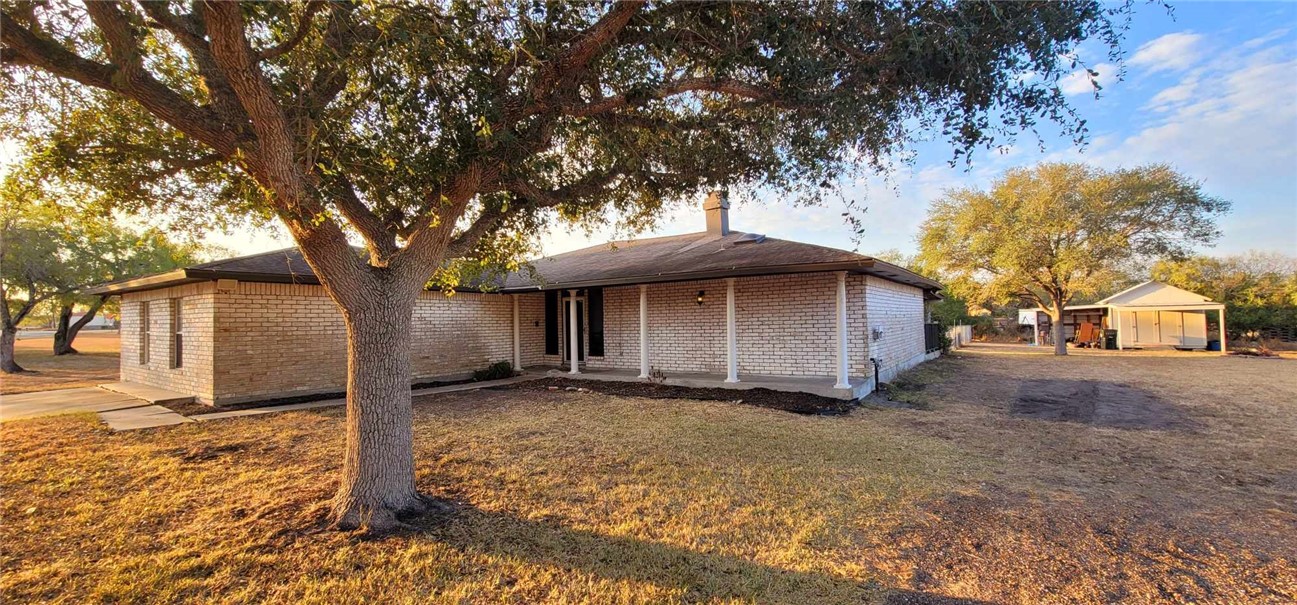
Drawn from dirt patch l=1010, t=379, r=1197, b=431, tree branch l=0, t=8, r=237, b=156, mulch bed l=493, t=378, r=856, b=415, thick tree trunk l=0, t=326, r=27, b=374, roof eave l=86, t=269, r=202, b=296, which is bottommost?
dirt patch l=1010, t=379, r=1197, b=431

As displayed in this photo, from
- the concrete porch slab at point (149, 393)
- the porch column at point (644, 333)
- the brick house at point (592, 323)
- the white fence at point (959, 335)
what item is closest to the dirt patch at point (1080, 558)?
the brick house at point (592, 323)

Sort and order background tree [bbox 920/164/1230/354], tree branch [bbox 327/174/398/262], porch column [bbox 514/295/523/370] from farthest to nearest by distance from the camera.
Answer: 1. background tree [bbox 920/164/1230/354]
2. porch column [bbox 514/295/523/370]
3. tree branch [bbox 327/174/398/262]

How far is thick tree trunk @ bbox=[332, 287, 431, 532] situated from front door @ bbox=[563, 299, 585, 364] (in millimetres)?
9005

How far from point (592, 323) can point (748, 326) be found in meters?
4.40

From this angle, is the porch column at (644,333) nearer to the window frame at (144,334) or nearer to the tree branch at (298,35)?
the tree branch at (298,35)

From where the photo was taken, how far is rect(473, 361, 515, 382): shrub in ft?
39.8

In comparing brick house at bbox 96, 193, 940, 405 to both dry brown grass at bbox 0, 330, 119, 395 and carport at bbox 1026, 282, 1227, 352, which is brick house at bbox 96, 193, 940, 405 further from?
carport at bbox 1026, 282, 1227, 352

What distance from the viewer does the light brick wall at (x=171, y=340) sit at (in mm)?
8773

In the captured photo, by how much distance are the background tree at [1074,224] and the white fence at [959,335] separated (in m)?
4.51

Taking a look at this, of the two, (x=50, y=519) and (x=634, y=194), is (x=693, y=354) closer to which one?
(x=634, y=194)

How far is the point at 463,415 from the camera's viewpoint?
7.82 meters

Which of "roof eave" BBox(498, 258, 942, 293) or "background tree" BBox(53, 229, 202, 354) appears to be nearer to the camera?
"roof eave" BBox(498, 258, 942, 293)

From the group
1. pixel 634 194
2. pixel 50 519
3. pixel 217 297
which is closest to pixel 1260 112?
pixel 634 194

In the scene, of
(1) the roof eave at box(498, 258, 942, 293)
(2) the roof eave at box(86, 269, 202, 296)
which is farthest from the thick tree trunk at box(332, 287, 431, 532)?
(2) the roof eave at box(86, 269, 202, 296)
